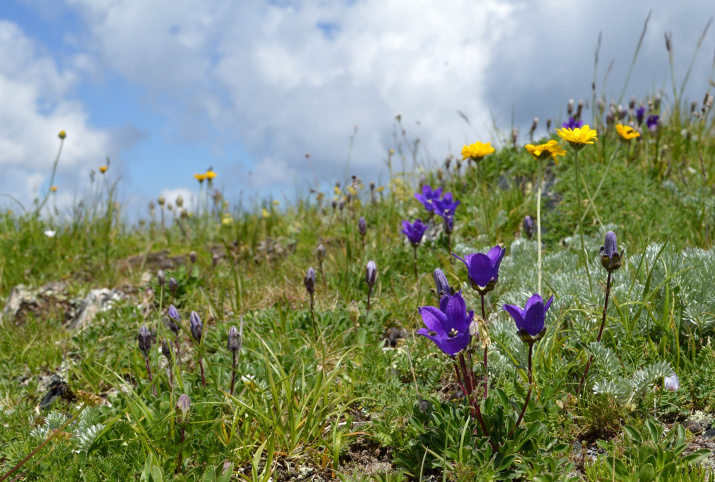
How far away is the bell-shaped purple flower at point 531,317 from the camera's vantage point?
1791 millimetres

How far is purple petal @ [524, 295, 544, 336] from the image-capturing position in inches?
70.4

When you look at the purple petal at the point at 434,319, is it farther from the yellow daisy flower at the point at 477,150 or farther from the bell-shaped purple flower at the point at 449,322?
the yellow daisy flower at the point at 477,150

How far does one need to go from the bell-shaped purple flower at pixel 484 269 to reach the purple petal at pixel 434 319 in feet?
0.74

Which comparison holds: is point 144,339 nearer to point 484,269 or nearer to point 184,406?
point 184,406

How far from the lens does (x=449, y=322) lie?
6.24 ft

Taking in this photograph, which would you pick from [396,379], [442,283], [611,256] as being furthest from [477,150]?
[396,379]

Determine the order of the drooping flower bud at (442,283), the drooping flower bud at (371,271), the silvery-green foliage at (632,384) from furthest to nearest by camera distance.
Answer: the drooping flower bud at (371,271) → the silvery-green foliage at (632,384) → the drooping flower bud at (442,283)

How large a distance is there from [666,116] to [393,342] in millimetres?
7607

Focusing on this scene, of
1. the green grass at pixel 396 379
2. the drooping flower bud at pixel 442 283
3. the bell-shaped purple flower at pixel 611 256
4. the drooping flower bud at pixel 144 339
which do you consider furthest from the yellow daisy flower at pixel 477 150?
the drooping flower bud at pixel 144 339

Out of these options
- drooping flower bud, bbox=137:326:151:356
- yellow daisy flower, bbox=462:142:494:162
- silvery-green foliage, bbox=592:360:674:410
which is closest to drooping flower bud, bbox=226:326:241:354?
drooping flower bud, bbox=137:326:151:356

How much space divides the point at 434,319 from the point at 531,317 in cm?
34

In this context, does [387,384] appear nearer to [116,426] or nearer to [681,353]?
[116,426]

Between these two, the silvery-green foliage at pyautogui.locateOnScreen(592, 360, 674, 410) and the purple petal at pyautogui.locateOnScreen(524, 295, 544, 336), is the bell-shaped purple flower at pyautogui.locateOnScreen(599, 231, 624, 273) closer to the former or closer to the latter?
the silvery-green foliage at pyautogui.locateOnScreen(592, 360, 674, 410)

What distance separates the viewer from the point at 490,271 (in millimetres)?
2020
